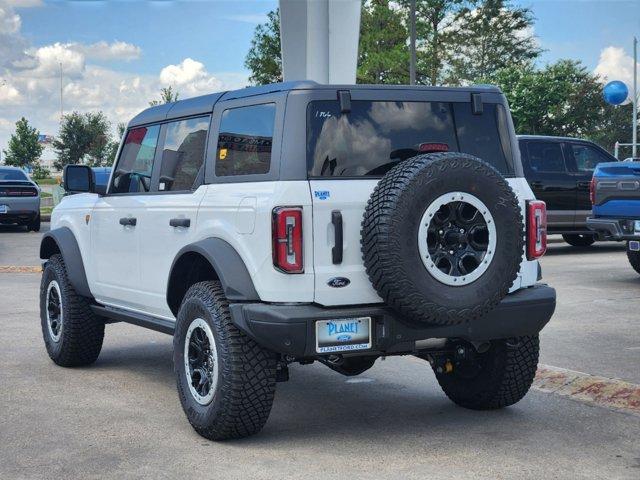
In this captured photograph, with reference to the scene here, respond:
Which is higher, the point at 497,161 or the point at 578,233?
the point at 497,161

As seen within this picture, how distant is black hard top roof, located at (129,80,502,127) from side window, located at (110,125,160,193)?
0.27ft

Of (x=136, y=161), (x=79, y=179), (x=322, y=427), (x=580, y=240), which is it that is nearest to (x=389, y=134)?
(x=322, y=427)

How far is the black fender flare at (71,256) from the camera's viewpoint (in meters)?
7.54

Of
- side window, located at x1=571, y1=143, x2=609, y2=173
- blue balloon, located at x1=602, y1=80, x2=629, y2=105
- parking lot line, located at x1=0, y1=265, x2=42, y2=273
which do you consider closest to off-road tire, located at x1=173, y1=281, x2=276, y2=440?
parking lot line, located at x1=0, y1=265, x2=42, y2=273

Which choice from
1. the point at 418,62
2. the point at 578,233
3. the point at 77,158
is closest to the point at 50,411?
the point at 578,233

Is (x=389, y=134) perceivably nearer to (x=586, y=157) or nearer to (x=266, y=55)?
(x=586, y=157)

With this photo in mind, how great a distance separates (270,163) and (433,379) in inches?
102

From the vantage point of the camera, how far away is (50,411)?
20.5 feet

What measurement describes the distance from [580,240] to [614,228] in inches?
273

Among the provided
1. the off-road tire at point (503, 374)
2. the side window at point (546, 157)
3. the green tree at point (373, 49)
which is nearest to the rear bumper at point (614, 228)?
the side window at point (546, 157)

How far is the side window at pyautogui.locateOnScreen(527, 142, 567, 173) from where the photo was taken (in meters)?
17.4

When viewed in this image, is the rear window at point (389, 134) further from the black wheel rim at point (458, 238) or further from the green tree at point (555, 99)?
the green tree at point (555, 99)

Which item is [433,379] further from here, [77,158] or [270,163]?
[77,158]

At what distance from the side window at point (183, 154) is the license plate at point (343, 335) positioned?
145 cm
